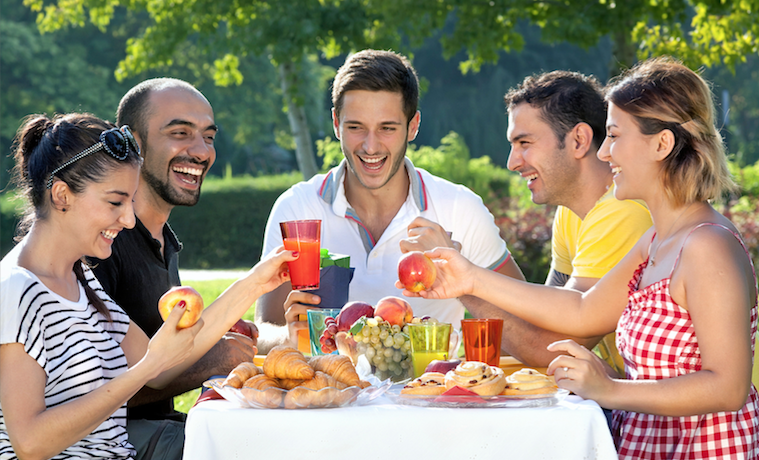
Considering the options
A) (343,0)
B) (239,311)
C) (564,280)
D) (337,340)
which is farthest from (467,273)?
(343,0)

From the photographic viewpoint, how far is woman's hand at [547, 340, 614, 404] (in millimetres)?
2270

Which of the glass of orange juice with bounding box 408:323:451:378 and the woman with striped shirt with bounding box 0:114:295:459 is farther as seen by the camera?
the glass of orange juice with bounding box 408:323:451:378

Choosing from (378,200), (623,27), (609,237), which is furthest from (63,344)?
(623,27)

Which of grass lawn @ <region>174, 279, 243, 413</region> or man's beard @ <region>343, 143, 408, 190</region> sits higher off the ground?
man's beard @ <region>343, 143, 408, 190</region>

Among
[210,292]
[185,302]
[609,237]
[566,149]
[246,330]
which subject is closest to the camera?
[185,302]

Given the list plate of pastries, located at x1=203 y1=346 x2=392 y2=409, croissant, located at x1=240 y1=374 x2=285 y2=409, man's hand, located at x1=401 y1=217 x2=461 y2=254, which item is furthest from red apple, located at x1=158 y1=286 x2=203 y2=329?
man's hand, located at x1=401 y1=217 x2=461 y2=254

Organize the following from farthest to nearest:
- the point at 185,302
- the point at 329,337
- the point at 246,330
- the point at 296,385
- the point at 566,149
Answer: the point at 566,149 → the point at 246,330 → the point at 329,337 → the point at 185,302 → the point at 296,385

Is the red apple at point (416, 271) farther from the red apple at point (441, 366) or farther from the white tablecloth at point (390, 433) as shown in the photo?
the white tablecloth at point (390, 433)

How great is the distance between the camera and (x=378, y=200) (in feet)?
13.7

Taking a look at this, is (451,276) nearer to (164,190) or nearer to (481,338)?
(481,338)

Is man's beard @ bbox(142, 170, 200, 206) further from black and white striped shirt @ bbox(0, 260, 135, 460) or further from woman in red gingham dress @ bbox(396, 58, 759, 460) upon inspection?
woman in red gingham dress @ bbox(396, 58, 759, 460)

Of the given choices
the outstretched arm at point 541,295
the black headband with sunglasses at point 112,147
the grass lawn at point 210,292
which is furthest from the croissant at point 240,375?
the grass lawn at point 210,292

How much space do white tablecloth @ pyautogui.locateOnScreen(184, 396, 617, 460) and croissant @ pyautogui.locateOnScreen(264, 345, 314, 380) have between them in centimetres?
12

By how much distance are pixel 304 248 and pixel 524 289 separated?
35.2 inches
